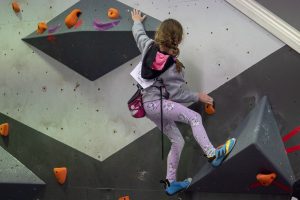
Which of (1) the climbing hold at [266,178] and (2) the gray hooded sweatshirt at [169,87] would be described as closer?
(1) the climbing hold at [266,178]

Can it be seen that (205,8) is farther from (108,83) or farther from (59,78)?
(59,78)

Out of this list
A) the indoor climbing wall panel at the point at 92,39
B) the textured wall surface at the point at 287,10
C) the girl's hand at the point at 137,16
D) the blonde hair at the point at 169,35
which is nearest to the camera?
the blonde hair at the point at 169,35

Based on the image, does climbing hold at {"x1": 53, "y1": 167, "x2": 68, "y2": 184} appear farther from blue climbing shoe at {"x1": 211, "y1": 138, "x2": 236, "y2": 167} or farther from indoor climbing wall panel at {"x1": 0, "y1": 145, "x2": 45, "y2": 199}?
blue climbing shoe at {"x1": 211, "y1": 138, "x2": 236, "y2": 167}

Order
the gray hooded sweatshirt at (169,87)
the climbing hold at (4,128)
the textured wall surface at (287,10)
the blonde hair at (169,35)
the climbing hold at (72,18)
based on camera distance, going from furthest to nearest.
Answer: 1. the climbing hold at (4,128)
2. the climbing hold at (72,18)
3. the textured wall surface at (287,10)
4. the gray hooded sweatshirt at (169,87)
5. the blonde hair at (169,35)

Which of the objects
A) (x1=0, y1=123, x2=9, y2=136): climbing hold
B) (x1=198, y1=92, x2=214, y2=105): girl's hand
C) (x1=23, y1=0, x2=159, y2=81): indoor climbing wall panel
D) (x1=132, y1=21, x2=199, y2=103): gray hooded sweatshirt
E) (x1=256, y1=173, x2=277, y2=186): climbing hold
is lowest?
(x1=256, y1=173, x2=277, y2=186): climbing hold

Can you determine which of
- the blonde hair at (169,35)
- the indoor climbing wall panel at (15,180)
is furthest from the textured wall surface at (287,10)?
the indoor climbing wall panel at (15,180)

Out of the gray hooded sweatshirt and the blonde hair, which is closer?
the blonde hair

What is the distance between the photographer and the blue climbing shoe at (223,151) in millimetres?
3070

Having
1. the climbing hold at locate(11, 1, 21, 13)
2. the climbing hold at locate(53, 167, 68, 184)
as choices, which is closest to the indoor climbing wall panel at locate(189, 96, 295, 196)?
the climbing hold at locate(53, 167, 68, 184)

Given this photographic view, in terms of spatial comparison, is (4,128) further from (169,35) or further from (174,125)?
(169,35)

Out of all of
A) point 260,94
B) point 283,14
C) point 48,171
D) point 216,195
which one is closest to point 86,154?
point 48,171

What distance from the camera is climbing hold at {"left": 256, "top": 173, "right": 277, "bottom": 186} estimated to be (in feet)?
9.85

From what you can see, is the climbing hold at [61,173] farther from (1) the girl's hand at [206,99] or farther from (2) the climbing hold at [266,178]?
(2) the climbing hold at [266,178]

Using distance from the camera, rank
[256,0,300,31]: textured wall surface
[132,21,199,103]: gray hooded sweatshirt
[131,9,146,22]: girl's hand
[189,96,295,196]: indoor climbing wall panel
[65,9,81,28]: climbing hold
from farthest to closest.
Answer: [65,9,81,28]: climbing hold, [131,9,146,22]: girl's hand, [256,0,300,31]: textured wall surface, [132,21,199,103]: gray hooded sweatshirt, [189,96,295,196]: indoor climbing wall panel
